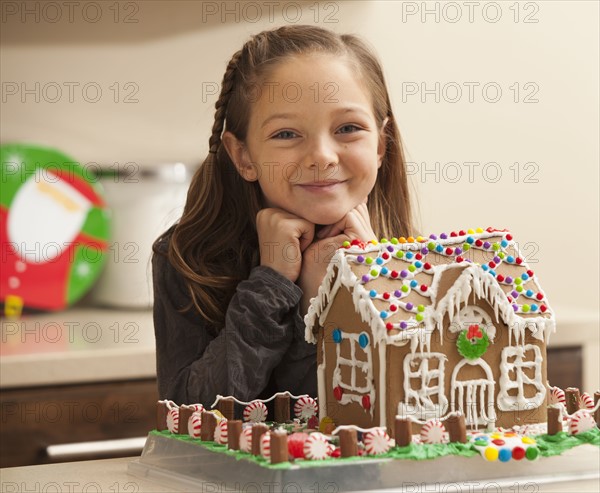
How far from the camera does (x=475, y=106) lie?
2936mm

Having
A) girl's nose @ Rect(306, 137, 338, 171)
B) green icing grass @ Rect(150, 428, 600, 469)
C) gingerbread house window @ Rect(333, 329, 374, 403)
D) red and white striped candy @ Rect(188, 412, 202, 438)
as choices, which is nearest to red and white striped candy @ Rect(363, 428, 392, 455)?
green icing grass @ Rect(150, 428, 600, 469)

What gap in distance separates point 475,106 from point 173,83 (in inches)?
35.4

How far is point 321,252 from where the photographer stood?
1.45 m

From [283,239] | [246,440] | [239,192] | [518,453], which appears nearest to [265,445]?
[246,440]

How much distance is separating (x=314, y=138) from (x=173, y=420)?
460 millimetres

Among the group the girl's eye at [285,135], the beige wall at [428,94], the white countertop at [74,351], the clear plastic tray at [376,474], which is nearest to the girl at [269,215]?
the girl's eye at [285,135]

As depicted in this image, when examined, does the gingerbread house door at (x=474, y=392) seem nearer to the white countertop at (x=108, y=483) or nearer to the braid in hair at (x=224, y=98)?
the white countertop at (x=108, y=483)

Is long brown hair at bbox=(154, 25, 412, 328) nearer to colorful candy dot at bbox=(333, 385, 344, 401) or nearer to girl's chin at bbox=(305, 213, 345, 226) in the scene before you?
girl's chin at bbox=(305, 213, 345, 226)

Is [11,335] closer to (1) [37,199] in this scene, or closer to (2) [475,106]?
(1) [37,199]

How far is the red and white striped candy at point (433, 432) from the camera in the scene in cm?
108

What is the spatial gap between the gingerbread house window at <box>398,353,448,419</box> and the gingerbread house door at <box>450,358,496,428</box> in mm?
19

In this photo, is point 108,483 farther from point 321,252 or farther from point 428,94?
point 428,94

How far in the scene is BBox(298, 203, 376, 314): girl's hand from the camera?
1449 mm

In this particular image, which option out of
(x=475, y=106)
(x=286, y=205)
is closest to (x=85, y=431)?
(x=286, y=205)
